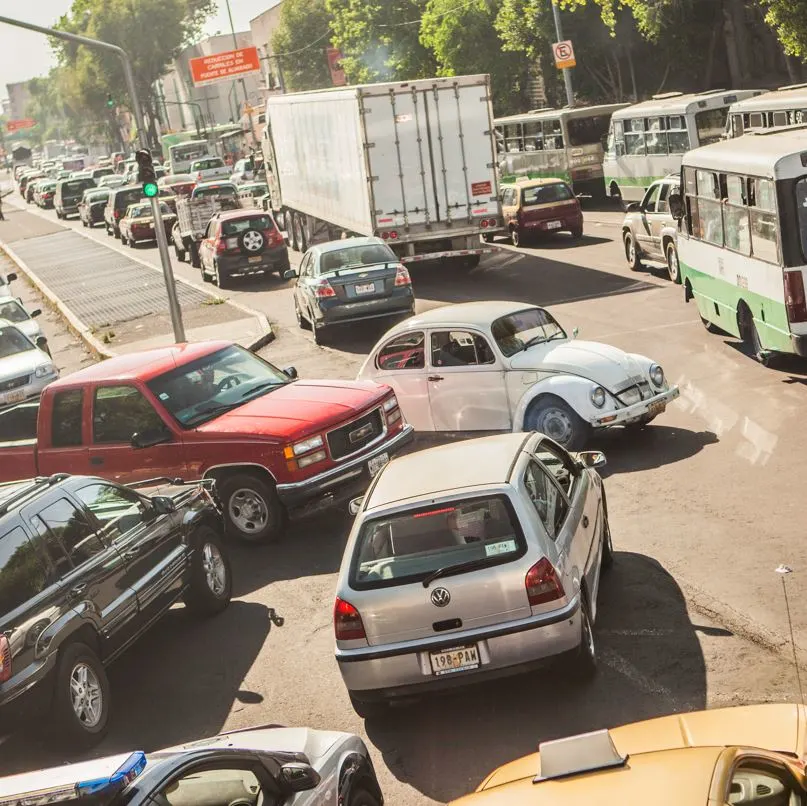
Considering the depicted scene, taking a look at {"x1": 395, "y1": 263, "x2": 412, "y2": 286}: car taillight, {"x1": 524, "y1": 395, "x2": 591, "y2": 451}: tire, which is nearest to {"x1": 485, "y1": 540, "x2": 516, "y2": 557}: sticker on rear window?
{"x1": 524, "y1": 395, "x2": 591, "y2": 451}: tire

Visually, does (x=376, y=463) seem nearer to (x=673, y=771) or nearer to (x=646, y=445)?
(x=646, y=445)

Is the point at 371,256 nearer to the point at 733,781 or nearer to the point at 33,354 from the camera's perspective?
the point at 33,354

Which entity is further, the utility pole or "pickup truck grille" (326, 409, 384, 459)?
the utility pole

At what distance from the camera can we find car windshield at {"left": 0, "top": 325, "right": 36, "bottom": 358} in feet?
75.7

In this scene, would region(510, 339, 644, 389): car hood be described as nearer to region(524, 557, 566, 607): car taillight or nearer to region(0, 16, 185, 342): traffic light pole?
region(524, 557, 566, 607): car taillight

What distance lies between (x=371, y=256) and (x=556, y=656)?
16.0m

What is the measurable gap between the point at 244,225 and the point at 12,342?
927 cm

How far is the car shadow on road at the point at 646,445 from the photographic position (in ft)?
42.1

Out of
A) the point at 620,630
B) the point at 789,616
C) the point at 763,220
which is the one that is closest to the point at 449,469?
the point at 620,630

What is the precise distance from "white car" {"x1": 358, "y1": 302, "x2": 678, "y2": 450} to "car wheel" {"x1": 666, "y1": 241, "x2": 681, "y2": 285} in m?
9.32

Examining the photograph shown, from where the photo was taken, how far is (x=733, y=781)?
4.23 meters

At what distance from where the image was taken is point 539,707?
7887 millimetres

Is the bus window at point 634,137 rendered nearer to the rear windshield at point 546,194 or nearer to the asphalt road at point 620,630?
the rear windshield at point 546,194

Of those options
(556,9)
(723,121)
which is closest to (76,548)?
(723,121)
